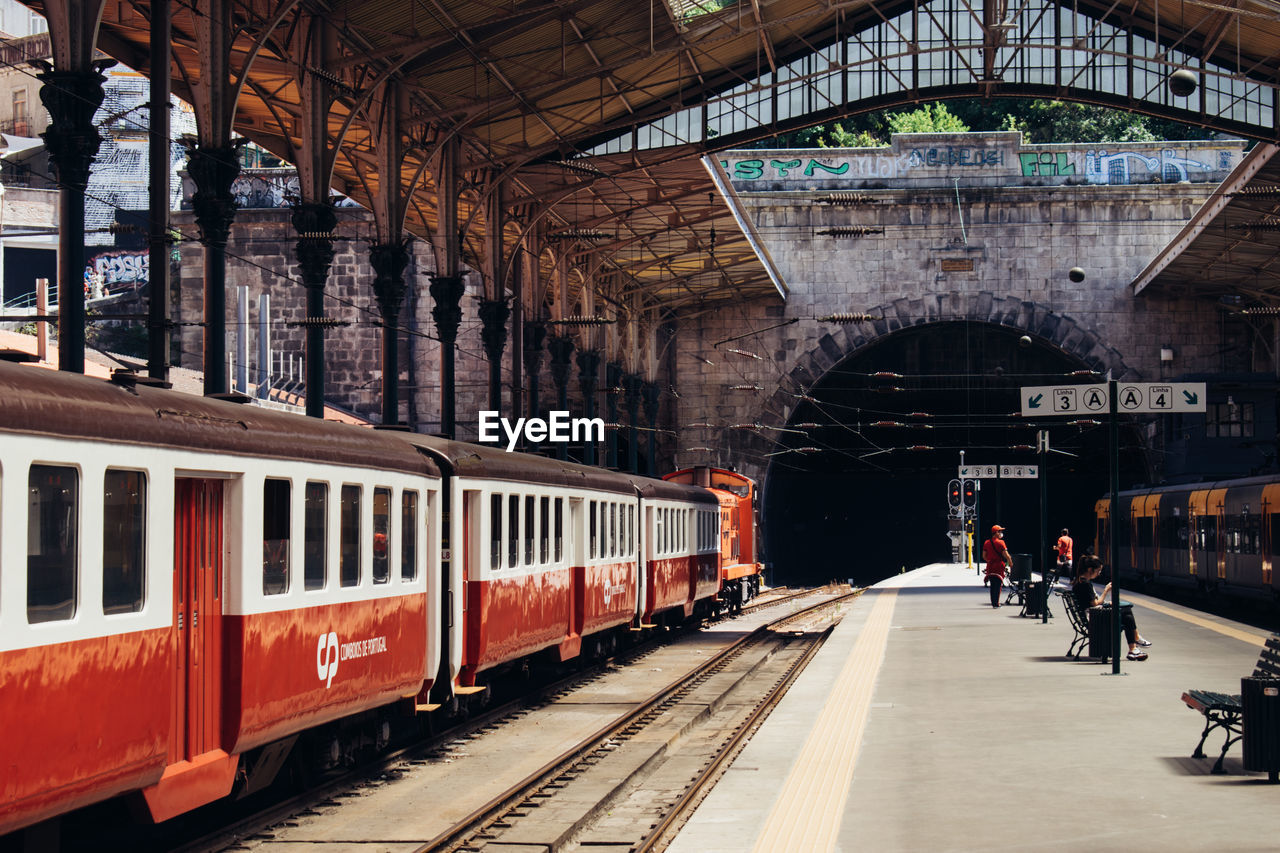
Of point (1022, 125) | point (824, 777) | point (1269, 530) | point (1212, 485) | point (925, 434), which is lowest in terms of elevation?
point (824, 777)

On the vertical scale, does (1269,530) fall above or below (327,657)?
above

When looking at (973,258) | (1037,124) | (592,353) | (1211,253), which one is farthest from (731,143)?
(1037,124)

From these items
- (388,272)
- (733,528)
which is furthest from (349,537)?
(733,528)

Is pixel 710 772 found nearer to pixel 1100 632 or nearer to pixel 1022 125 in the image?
pixel 1100 632

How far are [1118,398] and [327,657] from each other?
355 inches

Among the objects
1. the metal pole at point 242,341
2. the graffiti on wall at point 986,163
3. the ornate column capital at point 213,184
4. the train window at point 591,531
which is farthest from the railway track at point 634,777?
the graffiti on wall at point 986,163

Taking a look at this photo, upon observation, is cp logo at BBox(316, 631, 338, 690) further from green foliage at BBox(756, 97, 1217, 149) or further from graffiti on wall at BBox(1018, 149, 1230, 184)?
green foliage at BBox(756, 97, 1217, 149)

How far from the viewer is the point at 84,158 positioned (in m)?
15.5

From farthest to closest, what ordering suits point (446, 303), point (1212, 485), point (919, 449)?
point (919, 449) < point (1212, 485) < point (446, 303)

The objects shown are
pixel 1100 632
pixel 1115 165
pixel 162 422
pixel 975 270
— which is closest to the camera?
pixel 162 422

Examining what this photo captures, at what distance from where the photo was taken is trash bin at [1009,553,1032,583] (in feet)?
99.6

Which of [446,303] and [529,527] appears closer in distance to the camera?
[529,527]

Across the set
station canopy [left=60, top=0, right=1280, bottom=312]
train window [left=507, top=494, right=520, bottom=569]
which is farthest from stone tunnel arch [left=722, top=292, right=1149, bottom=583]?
train window [left=507, top=494, right=520, bottom=569]

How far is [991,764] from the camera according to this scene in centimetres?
1061
